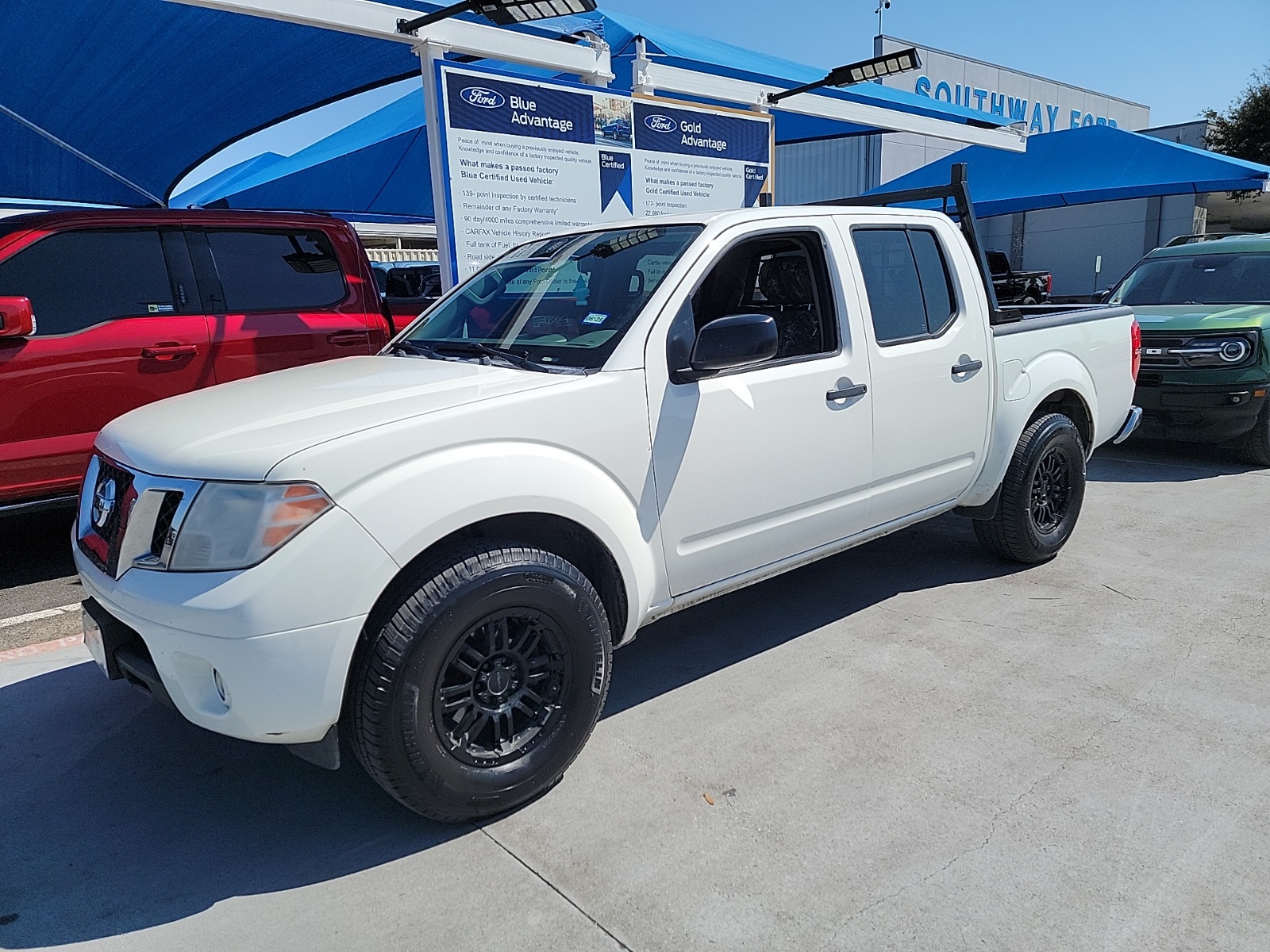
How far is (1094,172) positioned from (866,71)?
9.56 metres

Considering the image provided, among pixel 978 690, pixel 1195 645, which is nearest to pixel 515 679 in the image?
pixel 978 690

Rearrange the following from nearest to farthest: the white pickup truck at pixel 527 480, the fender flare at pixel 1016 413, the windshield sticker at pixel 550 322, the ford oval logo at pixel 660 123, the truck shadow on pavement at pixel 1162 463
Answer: the white pickup truck at pixel 527 480
the windshield sticker at pixel 550 322
the fender flare at pixel 1016 413
the truck shadow on pavement at pixel 1162 463
the ford oval logo at pixel 660 123

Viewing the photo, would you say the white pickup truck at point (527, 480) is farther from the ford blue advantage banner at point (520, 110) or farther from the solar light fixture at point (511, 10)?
the ford blue advantage banner at point (520, 110)

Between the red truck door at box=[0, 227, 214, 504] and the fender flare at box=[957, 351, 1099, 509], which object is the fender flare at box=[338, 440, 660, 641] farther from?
the red truck door at box=[0, 227, 214, 504]

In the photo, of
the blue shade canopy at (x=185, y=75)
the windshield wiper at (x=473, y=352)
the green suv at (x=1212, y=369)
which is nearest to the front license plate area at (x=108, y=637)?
the windshield wiper at (x=473, y=352)

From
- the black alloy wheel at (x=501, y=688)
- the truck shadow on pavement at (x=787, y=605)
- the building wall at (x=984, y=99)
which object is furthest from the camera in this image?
the building wall at (x=984, y=99)

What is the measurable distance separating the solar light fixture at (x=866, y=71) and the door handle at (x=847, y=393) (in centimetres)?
579

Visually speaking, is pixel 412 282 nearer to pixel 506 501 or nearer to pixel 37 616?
pixel 37 616

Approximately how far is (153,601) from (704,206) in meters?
7.22

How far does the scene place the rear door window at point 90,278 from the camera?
4.90 m

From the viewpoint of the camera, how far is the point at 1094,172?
15906 millimetres

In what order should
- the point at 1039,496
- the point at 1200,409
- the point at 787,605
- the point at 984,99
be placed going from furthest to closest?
the point at 984,99 → the point at 1200,409 → the point at 1039,496 → the point at 787,605

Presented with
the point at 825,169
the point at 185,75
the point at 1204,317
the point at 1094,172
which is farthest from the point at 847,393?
the point at 825,169

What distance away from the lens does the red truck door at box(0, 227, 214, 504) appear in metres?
4.80
